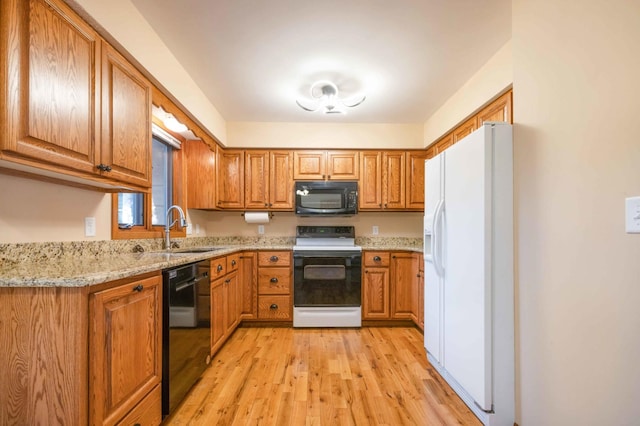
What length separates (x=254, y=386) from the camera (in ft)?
6.24

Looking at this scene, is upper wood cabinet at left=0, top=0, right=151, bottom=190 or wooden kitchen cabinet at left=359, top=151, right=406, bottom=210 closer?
upper wood cabinet at left=0, top=0, right=151, bottom=190

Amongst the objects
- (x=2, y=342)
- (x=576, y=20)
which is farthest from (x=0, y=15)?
(x=576, y=20)

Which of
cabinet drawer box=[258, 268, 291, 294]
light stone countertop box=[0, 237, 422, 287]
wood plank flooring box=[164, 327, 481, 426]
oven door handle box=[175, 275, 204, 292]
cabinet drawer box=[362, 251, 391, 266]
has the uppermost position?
light stone countertop box=[0, 237, 422, 287]

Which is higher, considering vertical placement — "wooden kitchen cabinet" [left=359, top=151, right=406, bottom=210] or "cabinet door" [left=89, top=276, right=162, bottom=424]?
"wooden kitchen cabinet" [left=359, top=151, right=406, bottom=210]

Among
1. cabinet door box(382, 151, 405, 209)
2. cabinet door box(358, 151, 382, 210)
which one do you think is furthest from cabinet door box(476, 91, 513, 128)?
cabinet door box(358, 151, 382, 210)

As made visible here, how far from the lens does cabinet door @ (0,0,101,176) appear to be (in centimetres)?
97

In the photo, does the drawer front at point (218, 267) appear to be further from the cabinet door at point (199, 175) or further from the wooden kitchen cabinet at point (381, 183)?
the wooden kitchen cabinet at point (381, 183)

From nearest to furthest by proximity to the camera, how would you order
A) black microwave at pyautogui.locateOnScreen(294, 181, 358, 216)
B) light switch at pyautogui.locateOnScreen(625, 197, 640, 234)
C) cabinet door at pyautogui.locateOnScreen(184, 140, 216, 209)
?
light switch at pyautogui.locateOnScreen(625, 197, 640, 234) < cabinet door at pyautogui.locateOnScreen(184, 140, 216, 209) < black microwave at pyautogui.locateOnScreen(294, 181, 358, 216)

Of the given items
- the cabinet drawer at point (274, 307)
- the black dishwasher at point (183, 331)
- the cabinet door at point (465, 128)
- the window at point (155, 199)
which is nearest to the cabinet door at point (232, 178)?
the window at point (155, 199)

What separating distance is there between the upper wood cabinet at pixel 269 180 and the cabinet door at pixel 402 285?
4.69 ft

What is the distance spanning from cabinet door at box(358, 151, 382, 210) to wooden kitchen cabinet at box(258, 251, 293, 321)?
1.13 m

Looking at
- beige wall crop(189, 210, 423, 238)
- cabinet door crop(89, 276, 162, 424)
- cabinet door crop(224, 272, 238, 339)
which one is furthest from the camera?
beige wall crop(189, 210, 423, 238)

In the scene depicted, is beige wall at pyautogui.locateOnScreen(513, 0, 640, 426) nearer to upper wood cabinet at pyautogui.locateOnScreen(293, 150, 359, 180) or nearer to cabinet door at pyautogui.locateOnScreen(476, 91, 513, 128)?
cabinet door at pyautogui.locateOnScreen(476, 91, 513, 128)

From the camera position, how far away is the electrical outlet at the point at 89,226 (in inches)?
63.9
